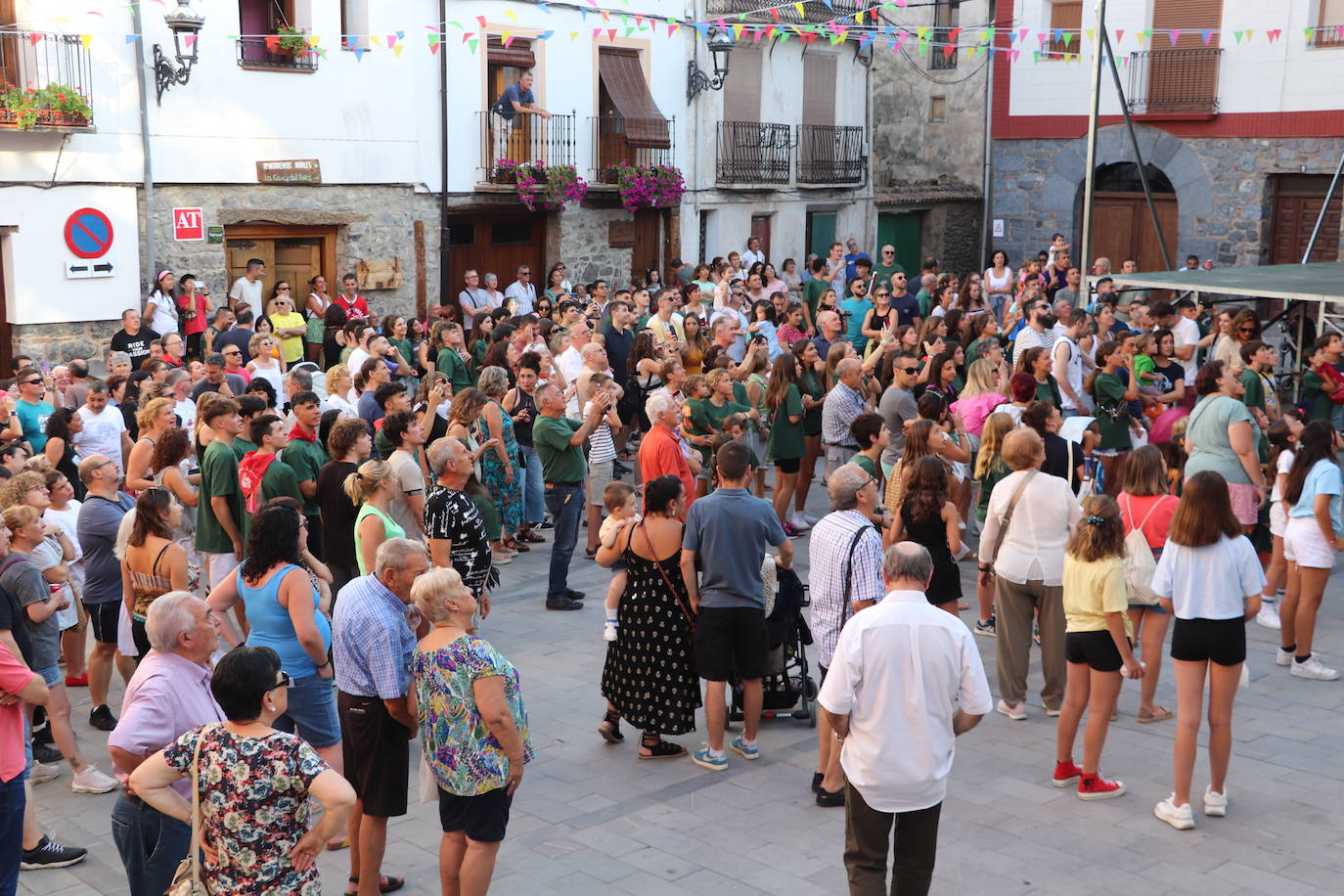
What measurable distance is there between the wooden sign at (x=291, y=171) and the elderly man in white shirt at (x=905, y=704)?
13.1 meters

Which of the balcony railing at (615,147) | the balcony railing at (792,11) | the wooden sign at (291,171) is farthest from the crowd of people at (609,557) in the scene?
the balcony railing at (792,11)

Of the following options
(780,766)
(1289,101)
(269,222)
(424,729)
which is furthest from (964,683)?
(1289,101)

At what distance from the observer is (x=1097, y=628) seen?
6.56 m

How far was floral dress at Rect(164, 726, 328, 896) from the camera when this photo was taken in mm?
4195

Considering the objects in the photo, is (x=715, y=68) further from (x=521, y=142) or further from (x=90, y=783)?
(x=90, y=783)

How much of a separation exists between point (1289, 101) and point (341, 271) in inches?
613

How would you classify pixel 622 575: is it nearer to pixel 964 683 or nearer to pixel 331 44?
pixel 964 683

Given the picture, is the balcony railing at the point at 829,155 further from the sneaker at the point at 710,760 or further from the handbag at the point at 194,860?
the handbag at the point at 194,860

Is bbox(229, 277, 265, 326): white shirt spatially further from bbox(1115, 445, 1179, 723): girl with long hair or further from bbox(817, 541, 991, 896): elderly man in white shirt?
bbox(817, 541, 991, 896): elderly man in white shirt

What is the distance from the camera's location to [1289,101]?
892 inches

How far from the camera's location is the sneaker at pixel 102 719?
754 centimetres

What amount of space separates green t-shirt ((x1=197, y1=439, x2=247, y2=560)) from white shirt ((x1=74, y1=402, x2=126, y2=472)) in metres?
1.95

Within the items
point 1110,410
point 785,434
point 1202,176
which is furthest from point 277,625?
point 1202,176

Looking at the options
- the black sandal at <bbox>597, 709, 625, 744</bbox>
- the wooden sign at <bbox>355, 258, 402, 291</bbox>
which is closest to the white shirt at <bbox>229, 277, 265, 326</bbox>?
the wooden sign at <bbox>355, 258, 402, 291</bbox>
